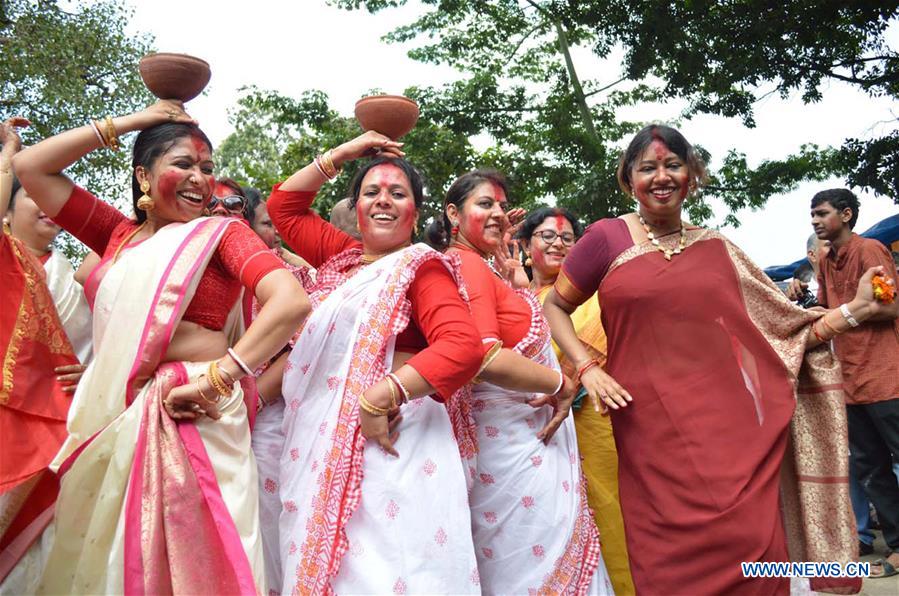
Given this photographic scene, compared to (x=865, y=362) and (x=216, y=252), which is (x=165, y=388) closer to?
(x=216, y=252)

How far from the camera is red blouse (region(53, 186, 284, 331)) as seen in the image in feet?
8.80

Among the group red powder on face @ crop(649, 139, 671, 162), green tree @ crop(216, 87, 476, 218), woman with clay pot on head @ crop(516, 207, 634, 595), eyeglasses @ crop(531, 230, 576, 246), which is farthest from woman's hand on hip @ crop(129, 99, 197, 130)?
green tree @ crop(216, 87, 476, 218)

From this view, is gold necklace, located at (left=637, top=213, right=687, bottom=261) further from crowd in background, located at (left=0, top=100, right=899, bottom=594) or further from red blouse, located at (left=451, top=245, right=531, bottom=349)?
red blouse, located at (left=451, top=245, right=531, bottom=349)

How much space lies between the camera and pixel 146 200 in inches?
114

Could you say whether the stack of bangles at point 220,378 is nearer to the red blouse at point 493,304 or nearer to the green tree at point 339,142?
the red blouse at point 493,304

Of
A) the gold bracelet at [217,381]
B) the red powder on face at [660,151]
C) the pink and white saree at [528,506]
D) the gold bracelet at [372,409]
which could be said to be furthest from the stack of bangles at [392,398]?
the red powder on face at [660,151]

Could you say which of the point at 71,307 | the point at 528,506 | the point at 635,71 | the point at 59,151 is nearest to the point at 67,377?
the point at 71,307

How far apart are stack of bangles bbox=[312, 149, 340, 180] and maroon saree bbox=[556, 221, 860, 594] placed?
1146 mm

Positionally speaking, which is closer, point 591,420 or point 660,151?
point 660,151

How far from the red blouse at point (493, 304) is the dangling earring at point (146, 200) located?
1233 millimetres

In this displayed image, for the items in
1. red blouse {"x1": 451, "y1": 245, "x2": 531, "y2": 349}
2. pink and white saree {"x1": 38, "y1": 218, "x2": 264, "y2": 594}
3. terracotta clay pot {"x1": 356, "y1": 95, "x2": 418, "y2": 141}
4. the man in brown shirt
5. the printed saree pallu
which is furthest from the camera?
the man in brown shirt

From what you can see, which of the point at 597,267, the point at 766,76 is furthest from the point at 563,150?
the point at 597,267

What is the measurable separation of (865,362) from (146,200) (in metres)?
4.78

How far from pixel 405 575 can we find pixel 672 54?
8621mm
